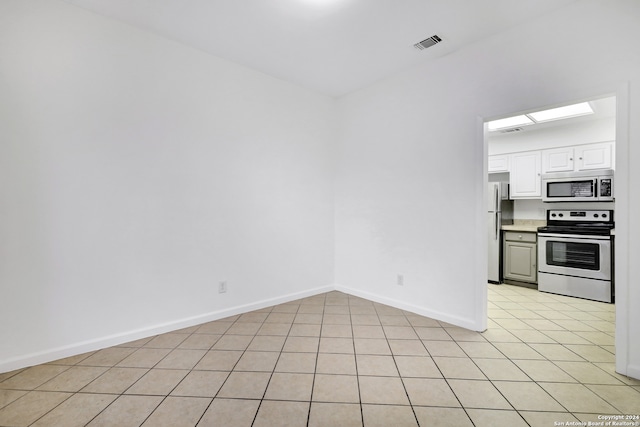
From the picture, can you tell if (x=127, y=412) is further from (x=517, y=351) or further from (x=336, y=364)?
(x=517, y=351)

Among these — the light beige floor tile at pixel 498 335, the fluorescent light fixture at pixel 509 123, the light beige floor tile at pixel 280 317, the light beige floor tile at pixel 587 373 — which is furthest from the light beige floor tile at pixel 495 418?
the fluorescent light fixture at pixel 509 123

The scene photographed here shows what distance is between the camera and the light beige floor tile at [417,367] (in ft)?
6.73

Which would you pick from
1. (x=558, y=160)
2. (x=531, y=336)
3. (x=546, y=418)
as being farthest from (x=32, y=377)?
(x=558, y=160)

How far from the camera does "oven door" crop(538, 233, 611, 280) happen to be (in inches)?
143

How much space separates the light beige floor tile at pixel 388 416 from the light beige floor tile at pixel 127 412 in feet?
4.06

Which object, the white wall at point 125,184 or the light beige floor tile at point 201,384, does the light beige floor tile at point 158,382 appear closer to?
the light beige floor tile at point 201,384

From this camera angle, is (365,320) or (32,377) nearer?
(32,377)

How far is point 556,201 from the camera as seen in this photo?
4391 millimetres

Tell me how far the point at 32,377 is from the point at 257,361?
4.95 feet

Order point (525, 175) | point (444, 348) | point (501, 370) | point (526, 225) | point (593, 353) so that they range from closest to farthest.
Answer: point (501, 370)
point (593, 353)
point (444, 348)
point (525, 175)
point (526, 225)

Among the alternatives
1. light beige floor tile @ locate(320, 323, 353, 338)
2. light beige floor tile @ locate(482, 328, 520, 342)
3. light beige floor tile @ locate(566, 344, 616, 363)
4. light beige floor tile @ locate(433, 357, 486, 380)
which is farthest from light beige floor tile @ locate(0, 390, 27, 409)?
light beige floor tile @ locate(566, 344, 616, 363)

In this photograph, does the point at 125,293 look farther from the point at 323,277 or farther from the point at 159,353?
the point at 323,277

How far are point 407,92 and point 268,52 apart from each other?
1586 millimetres

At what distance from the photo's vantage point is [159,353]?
2359 mm
